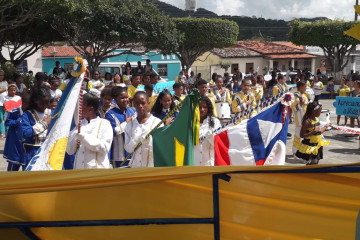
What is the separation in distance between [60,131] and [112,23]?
18.2 m

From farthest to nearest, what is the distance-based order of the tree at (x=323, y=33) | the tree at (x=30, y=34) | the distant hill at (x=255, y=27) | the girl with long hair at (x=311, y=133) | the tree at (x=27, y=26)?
the distant hill at (x=255, y=27)
the tree at (x=323, y=33)
the tree at (x=30, y=34)
the tree at (x=27, y=26)
the girl with long hair at (x=311, y=133)

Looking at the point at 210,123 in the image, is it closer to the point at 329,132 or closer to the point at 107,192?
the point at 107,192

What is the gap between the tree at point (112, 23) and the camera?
69.2ft

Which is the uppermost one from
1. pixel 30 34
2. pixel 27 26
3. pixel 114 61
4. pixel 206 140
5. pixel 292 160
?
pixel 27 26

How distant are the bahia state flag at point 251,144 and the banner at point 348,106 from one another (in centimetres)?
782

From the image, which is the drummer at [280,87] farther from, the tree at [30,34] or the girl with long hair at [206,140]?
Answer: the tree at [30,34]

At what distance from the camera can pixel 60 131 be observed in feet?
13.6

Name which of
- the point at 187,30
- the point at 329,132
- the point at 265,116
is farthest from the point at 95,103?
the point at 187,30

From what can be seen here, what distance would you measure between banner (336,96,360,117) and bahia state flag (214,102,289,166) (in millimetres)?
7824

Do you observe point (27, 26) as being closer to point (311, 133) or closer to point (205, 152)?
point (311, 133)

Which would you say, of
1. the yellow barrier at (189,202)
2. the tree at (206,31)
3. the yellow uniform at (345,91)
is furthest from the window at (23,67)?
the yellow barrier at (189,202)

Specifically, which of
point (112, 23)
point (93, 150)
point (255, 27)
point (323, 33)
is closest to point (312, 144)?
point (93, 150)

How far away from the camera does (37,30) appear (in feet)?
74.3

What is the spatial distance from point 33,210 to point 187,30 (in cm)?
3020
